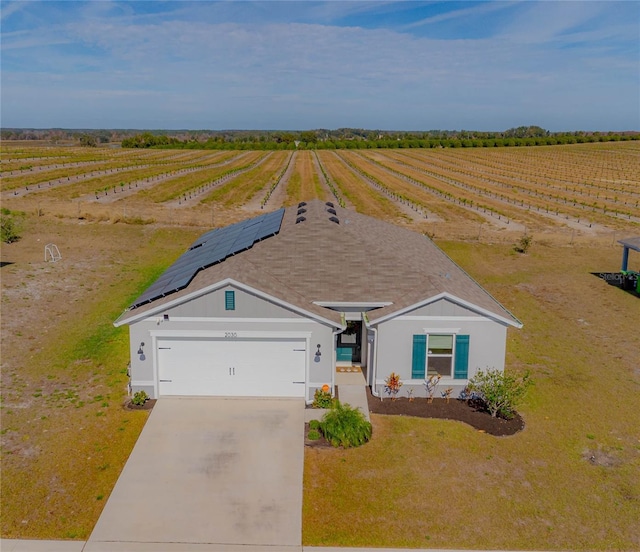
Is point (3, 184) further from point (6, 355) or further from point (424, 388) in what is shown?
point (424, 388)

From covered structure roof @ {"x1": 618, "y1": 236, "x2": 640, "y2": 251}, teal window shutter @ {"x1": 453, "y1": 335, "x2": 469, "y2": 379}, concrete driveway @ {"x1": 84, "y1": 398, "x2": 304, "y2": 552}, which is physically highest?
covered structure roof @ {"x1": 618, "y1": 236, "x2": 640, "y2": 251}

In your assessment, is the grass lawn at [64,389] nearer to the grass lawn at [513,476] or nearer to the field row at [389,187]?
the grass lawn at [513,476]

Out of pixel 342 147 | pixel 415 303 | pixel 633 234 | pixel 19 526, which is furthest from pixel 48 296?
pixel 342 147

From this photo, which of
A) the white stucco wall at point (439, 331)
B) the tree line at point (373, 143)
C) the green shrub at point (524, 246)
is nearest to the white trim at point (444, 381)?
the white stucco wall at point (439, 331)

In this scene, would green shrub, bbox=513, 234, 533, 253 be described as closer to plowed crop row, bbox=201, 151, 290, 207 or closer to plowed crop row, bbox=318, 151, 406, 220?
plowed crop row, bbox=318, 151, 406, 220

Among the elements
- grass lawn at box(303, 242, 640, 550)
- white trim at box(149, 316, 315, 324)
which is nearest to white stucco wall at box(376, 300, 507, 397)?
grass lawn at box(303, 242, 640, 550)
